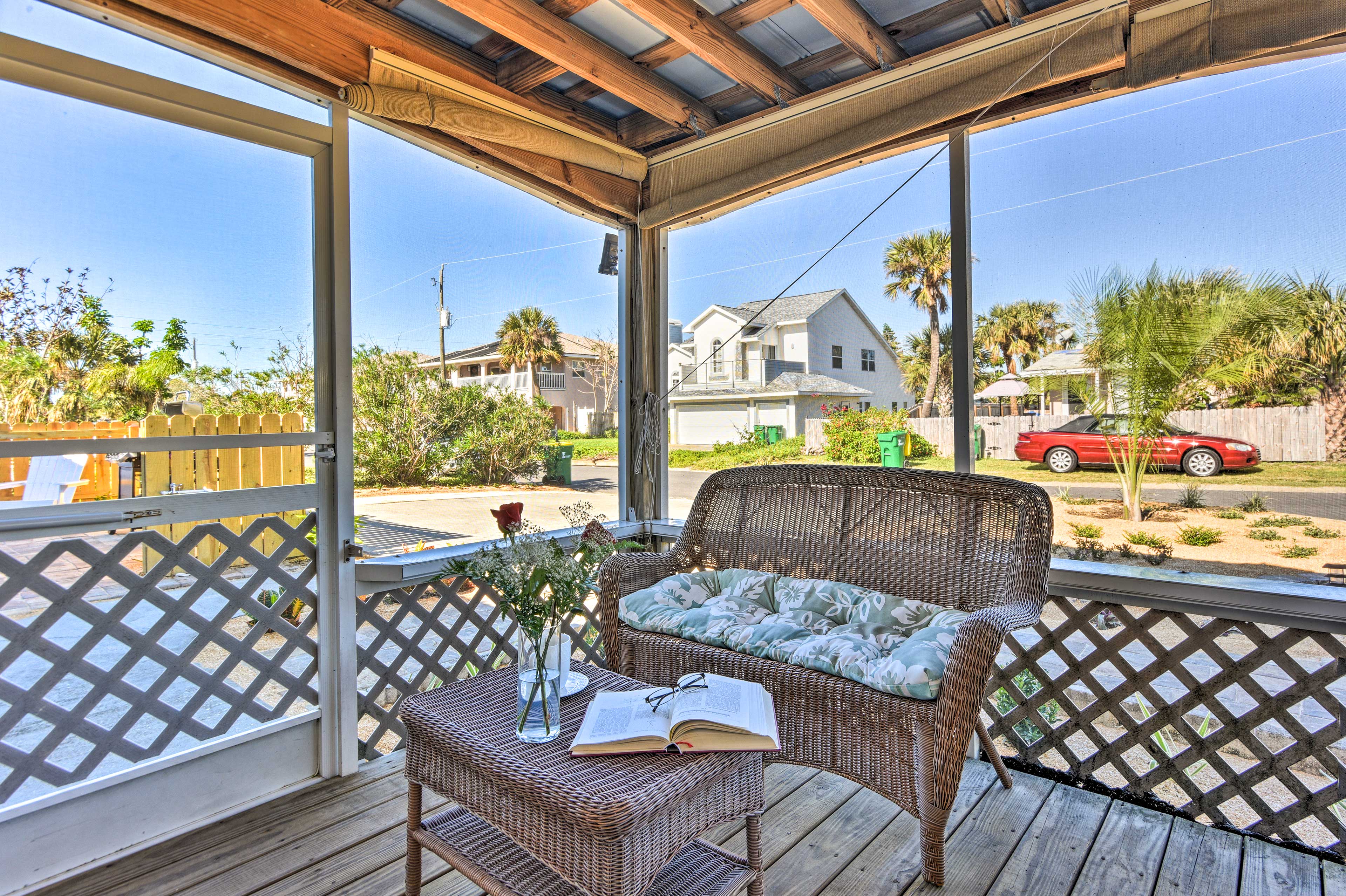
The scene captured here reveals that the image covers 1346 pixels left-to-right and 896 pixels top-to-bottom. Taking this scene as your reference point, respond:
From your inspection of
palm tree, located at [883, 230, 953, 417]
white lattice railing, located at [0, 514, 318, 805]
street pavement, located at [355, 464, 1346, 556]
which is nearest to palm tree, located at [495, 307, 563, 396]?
street pavement, located at [355, 464, 1346, 556]

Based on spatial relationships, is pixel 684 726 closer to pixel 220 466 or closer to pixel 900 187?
pixel 220 466

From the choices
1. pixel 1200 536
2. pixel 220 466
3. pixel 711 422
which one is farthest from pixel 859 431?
pixel 220 466

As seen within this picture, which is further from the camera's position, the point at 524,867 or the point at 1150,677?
the point at 1150,677

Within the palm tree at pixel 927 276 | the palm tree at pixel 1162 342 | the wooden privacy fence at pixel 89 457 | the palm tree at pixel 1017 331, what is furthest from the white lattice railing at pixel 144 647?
the palm tree at pixel 1162 342

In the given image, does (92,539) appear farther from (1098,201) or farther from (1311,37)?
Answer: (1311,37)

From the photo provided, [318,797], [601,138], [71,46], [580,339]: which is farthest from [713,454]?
[71,46]

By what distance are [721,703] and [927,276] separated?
78.7 inches

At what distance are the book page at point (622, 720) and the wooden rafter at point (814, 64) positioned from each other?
2410mm

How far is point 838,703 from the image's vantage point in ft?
6.48

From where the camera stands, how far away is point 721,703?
1573mm

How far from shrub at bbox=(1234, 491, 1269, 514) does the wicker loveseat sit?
0.60 metres

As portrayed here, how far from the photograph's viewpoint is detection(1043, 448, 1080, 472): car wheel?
252cm

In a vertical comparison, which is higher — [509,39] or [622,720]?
[509,39]

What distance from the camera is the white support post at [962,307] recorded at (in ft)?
8.80
